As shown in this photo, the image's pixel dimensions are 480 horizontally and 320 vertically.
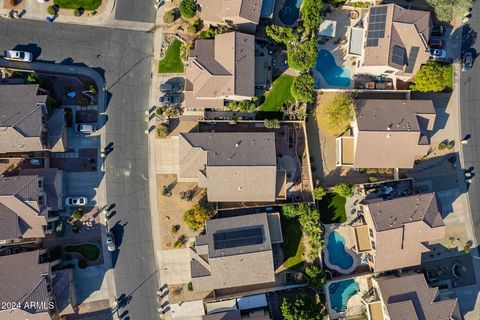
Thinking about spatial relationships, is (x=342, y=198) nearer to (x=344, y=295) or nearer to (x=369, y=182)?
(x=369, y=182)

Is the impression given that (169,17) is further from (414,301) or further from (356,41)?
(414,301)

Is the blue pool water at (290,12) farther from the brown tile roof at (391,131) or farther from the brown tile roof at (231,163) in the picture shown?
the brown tile roof at (231,163)

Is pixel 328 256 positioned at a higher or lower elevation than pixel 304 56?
lower

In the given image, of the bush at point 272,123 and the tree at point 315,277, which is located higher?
the bush at point 272,123

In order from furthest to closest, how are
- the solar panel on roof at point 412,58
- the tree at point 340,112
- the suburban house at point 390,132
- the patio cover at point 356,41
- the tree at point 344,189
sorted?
the patio cover at point 356,41
the tree at point 344,189
the tree at point 340,112
the solar panel on roof at point 412,58
the suburban house at point 390,132

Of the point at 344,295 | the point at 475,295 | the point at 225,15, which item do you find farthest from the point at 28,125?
the point at 475,295

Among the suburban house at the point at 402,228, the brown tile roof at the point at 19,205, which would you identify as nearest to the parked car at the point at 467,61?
the suburban house at the point at 402,228

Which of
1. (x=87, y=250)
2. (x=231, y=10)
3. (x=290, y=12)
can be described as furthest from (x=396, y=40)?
(x=87, y=250)

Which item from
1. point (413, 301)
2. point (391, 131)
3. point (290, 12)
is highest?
point (290, 12)
